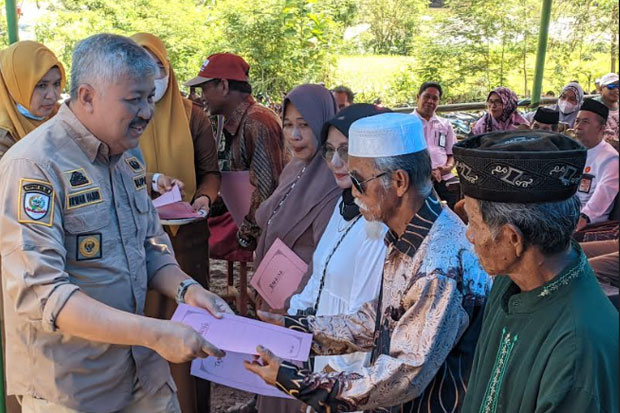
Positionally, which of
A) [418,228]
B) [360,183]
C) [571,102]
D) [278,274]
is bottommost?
[278,274]

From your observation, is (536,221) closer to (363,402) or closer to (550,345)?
(550,345)

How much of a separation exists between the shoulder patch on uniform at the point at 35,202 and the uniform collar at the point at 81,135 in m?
0.18

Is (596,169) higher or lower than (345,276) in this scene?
lower

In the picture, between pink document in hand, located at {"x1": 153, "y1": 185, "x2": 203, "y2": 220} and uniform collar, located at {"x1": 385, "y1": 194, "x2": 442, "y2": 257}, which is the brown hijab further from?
uniform collar, located at {"x1": 385, "y1": 194, "x2": 442, "y2": 257}

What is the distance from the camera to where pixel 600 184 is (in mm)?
4754

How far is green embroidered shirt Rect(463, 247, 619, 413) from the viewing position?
1.23m

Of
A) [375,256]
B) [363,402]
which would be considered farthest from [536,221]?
[375,256]

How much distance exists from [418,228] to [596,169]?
3576 millimetres

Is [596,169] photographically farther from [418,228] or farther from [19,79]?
[19,79]

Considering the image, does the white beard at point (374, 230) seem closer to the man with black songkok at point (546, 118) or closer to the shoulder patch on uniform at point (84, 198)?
the shoulder patch on uniform at point (84, 198)

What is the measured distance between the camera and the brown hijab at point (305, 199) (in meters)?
2.95

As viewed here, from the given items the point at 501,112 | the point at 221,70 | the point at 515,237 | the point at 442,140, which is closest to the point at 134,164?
the point at 515,237

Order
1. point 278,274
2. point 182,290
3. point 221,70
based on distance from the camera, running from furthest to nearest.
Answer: point 221,70, point 278,274, point 182,290

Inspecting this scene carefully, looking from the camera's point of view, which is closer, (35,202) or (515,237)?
(515,237)
